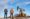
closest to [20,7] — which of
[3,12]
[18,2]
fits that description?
[18,2]

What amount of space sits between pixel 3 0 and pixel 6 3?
0.09 meters

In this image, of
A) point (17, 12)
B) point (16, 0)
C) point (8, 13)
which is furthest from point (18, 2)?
point (8, 13)

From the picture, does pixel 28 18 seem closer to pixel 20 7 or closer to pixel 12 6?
pixel 20 7

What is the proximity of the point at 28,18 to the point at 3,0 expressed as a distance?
0.65m

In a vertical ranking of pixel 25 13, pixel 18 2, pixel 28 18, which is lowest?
pixel 28 18

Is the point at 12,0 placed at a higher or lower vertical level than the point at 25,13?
higher

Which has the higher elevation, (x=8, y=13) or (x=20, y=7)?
(x=20, y=7)

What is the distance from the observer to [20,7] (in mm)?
1352

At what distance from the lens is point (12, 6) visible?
137 cm

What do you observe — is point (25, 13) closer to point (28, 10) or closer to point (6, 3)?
point (28, 10)

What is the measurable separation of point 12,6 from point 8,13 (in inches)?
6.7

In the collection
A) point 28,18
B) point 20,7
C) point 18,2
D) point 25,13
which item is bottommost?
point 28,18

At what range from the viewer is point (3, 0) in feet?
4.53

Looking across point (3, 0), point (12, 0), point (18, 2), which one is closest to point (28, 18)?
point (18, 2)
